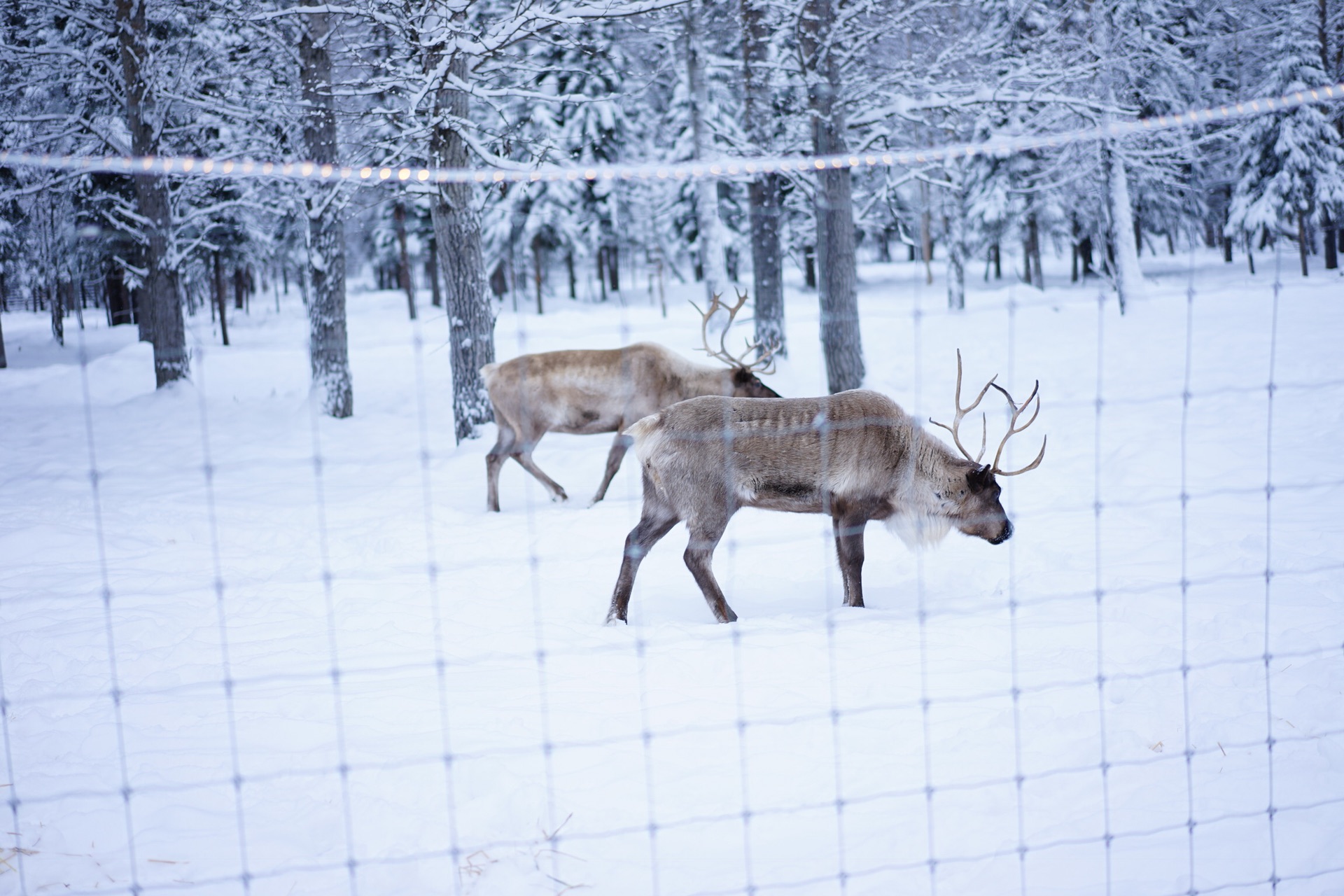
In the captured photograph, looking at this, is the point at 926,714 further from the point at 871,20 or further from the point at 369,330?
the point at 369,330

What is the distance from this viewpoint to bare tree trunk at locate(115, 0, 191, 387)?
11.5 meters

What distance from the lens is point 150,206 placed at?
12.8m

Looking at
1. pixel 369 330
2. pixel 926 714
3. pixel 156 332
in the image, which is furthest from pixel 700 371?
pixel 369 330

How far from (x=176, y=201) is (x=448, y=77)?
6.89 meters

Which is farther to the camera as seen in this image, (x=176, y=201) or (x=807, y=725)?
(x=176, y=201)

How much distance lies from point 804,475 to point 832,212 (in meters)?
5.62

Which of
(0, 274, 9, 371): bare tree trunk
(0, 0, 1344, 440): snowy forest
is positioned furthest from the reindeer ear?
(0, 274, 9, 371): bare tree trunk

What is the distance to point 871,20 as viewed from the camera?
10484 mm

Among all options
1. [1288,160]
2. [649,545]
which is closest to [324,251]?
[649,545]

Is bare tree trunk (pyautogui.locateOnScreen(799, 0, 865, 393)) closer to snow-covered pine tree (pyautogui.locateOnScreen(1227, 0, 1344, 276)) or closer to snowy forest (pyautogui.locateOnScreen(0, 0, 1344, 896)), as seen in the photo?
snowy forest (pyautogui.locateOnScreen(0, 0, 1344, 896))

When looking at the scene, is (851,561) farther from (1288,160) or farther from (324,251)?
(1288,160)

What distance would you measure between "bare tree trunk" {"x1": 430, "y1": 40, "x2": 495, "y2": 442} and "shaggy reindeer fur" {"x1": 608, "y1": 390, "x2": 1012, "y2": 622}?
470cm

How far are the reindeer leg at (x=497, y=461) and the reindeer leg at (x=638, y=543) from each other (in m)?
2.87

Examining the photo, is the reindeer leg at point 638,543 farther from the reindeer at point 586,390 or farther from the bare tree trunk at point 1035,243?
the bare tree trunk at point 1035,243
